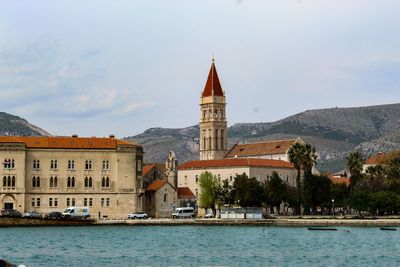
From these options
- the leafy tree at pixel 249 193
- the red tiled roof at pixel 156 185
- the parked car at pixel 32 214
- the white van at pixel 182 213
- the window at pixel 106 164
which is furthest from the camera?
the leafy tree at pixel 249 193

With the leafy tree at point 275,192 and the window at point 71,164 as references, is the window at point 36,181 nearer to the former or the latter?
the window at point 71,164

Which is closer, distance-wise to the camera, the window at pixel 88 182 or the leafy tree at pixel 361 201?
the leafy tree at pixel 361 201

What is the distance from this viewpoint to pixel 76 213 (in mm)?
109000

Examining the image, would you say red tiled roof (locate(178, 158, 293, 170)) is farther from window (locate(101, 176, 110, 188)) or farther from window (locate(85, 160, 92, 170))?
window (locate(85, 160, 92, 170))

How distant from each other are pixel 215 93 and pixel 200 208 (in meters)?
42.0

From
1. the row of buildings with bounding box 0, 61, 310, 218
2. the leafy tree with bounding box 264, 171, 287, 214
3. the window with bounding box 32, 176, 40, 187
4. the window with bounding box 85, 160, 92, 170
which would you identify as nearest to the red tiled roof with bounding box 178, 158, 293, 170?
the leafy tree with bounding box 264, 171, 287, 214

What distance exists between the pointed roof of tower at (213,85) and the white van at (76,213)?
6749 cm

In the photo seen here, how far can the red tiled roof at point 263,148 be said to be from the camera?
158625 millimetres

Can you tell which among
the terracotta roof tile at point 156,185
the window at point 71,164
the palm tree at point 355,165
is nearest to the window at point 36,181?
the window at point 71,164

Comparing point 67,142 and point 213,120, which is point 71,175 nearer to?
point 67,142

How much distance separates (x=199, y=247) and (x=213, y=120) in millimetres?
105881

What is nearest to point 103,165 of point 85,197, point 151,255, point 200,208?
point 85,197

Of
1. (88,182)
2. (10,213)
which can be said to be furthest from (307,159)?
(10,213)

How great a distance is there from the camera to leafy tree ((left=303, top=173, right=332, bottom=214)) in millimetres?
119688
